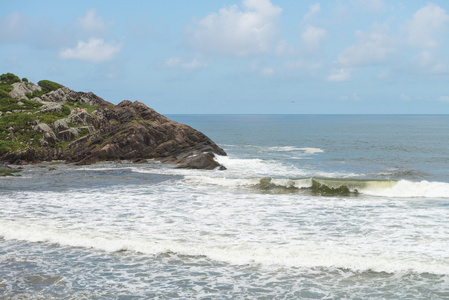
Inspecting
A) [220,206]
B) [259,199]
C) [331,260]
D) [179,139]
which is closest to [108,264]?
[331,260]

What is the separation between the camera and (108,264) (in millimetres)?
16375

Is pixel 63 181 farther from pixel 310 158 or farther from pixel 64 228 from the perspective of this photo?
pixel 310 158

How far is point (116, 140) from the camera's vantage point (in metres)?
51.6

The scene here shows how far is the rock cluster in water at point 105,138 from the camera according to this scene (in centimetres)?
4991

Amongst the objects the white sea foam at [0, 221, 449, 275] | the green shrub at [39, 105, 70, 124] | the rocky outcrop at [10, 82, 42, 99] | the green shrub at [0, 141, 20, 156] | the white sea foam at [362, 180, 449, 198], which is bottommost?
the white sea foam at [0, 221, 449, 275]

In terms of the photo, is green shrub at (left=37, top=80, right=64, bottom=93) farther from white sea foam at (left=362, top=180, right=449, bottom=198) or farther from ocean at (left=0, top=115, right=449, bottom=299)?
white sea foam at (left=362, top=180, right=449, bottom=198)

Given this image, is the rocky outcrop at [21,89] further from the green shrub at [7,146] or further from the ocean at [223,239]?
the ocean at [223,239]

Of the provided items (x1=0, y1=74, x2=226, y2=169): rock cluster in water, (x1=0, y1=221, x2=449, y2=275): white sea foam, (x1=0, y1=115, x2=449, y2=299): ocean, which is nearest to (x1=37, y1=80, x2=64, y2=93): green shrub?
(x1=0, y1=74, x2=226, y2=169): rock cluster in water

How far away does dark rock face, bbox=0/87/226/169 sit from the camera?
50312mm

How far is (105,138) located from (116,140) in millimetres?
2289

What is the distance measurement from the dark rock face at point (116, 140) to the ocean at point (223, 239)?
43.8 ft

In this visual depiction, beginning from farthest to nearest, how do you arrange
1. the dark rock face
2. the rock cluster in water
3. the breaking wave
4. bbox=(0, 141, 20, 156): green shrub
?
the dark rock face
the rock cluster in water
bbox=(0, 141, 20, 156): green shrub
the breaking wave

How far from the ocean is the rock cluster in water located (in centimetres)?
→ 1325

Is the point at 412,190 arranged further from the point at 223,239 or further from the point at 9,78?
the point at 9,78
